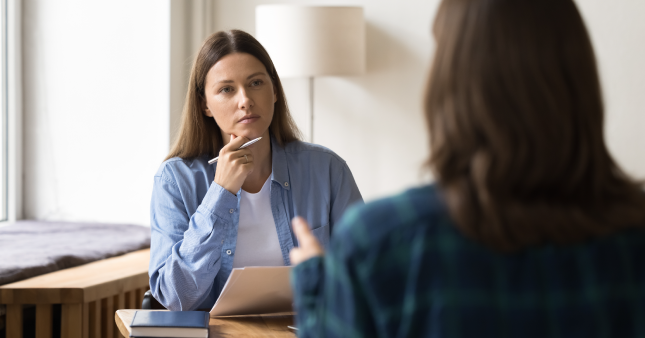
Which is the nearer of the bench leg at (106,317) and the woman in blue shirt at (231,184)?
the woman in blue shirt at (231,184)

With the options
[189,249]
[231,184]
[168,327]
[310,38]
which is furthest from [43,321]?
[310,38]

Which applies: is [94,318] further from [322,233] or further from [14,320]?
[322,233]

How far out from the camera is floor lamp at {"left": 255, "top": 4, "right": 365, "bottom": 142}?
2.77m

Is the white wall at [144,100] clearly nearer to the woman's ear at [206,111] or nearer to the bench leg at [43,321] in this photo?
the bench leg at [43,321]

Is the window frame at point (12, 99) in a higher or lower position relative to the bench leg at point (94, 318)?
higher

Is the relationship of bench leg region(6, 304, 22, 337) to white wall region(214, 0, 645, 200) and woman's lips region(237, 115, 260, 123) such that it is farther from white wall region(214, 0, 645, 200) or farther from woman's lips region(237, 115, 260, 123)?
white wall region(214, 0, 645, 200)

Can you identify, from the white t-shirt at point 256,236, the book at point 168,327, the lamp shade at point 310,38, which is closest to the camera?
the book at point 168,327

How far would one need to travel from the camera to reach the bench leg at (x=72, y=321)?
76.7 inches

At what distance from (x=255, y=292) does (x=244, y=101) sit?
0.60 metres

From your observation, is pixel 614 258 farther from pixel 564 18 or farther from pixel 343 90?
pixel 343 90

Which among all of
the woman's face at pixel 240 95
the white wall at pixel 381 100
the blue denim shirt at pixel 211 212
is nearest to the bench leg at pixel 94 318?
the blue denim shirt at pixel 211 212

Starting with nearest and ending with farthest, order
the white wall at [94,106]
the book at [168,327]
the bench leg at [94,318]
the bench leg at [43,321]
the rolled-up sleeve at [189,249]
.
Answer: the book at [168,327] < the rolled-up sleeve at [189,249] < the bench leg at [43,321] < the bench leg at [94,318] < the white wall at [94,106]

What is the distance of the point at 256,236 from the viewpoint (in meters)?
1.68

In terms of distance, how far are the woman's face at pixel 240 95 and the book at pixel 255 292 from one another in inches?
21.2
